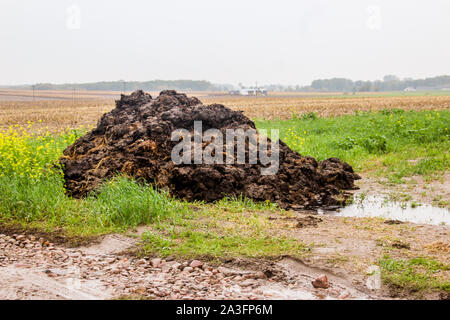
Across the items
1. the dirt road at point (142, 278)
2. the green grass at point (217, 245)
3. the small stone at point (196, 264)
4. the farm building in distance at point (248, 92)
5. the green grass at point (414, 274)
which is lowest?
the dirt road at point (142, 278)

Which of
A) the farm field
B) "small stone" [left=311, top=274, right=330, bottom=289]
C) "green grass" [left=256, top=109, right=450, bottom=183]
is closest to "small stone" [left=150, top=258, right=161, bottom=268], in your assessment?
the farm field

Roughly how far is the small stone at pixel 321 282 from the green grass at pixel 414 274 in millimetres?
649

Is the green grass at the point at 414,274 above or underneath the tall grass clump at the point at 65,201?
underneath

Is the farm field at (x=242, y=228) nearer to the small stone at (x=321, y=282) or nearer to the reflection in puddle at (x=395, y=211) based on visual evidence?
the small stone at (x=321, y=282)

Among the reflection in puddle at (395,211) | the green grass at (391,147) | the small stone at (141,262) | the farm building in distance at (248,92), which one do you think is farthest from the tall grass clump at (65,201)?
the farm building in distance at (248,92)

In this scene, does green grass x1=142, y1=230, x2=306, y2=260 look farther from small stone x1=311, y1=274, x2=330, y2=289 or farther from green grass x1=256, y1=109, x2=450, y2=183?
green grass x1=256, y1=109, x2=450, y2=183

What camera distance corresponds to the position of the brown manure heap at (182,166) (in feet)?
28.6

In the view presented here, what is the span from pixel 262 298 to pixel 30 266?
3.01 meters

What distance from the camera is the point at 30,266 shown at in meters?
5.80

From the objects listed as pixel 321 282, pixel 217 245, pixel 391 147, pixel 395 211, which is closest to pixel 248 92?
pixel 391 147

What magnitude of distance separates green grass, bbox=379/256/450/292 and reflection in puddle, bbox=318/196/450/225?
2.53 meters

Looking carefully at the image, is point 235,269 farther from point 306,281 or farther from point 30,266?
point 30,266

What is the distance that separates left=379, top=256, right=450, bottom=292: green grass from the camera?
4.97m
